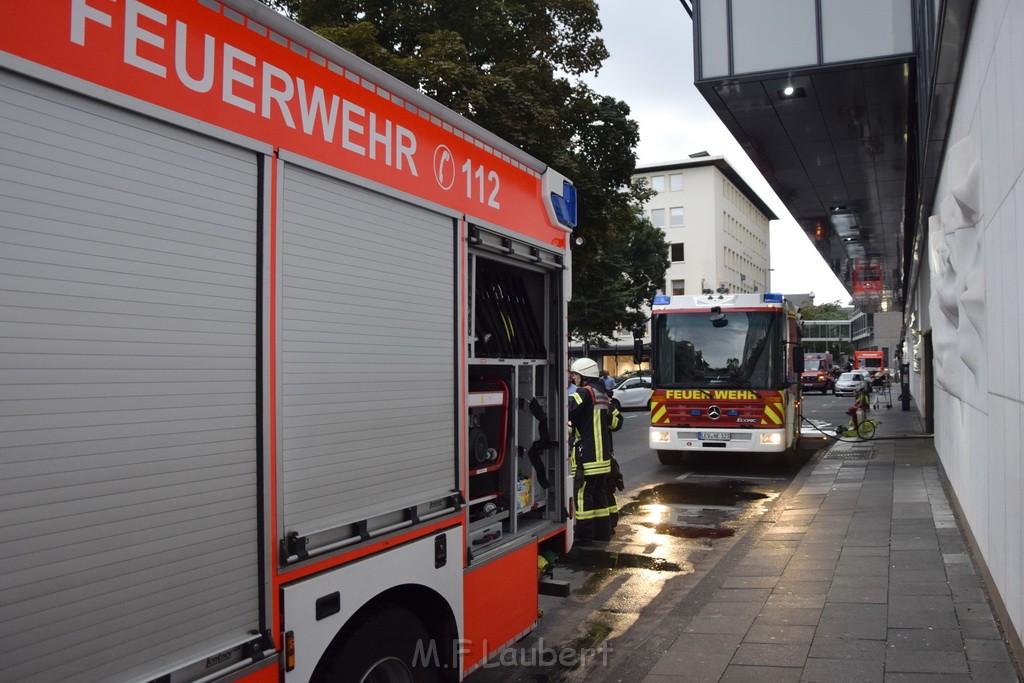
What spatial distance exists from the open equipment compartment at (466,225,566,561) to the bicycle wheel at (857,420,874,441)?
15.1m

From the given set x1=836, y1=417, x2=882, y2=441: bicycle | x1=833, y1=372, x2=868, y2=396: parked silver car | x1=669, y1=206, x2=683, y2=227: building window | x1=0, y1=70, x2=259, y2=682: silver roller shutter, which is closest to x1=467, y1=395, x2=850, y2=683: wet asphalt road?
x1=0, y1=70, x2=259, y2=682: silver roller shutter

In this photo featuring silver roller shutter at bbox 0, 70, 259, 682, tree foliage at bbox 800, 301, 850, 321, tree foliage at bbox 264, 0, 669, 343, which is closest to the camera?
silver roller shutter at bbox 0, 70, 259, 682

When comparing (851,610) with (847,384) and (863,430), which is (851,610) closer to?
(863,430)

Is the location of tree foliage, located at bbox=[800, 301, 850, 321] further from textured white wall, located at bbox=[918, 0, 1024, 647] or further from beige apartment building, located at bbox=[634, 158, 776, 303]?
textured white wall, located at bbox=[918, 0, 1024, 647]

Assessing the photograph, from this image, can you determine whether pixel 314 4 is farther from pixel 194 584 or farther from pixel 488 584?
pixel 194 584

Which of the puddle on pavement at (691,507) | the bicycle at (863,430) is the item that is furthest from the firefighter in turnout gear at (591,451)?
the bicycle at (863,430)

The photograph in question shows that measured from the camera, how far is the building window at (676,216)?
64.1 metres

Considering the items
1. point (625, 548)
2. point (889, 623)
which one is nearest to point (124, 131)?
point (889, 623)

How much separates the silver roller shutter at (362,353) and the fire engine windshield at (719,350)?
Result: 10254 millimetres

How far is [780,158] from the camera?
52.1 feet

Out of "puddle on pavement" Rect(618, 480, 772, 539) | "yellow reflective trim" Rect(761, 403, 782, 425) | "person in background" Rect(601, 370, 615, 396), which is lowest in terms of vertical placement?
"puddle on pavement" Rect(618, 480, 772, 539)

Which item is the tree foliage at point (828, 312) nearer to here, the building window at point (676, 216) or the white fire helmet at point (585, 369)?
the building window at point (676, 216)

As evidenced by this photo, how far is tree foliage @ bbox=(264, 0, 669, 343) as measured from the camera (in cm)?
1470

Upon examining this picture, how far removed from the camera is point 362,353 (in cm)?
329
